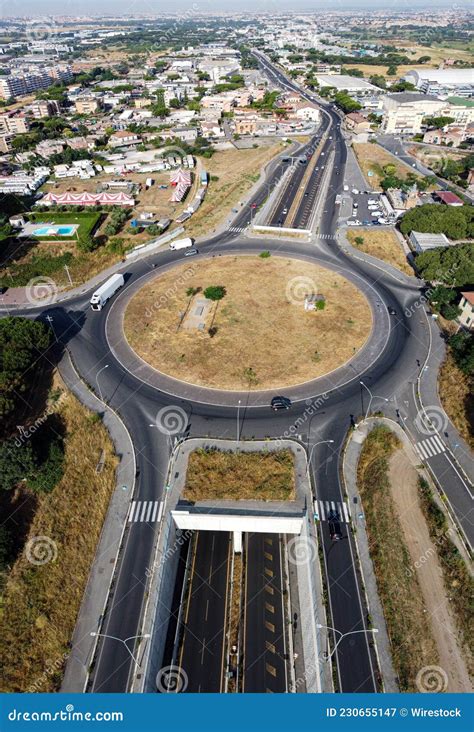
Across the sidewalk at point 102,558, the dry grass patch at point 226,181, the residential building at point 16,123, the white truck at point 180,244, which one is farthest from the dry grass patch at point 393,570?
the residential building at point 16,123

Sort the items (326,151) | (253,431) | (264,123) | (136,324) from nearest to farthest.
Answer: (253,431) < (136,324) < (326,151) < (264,123)

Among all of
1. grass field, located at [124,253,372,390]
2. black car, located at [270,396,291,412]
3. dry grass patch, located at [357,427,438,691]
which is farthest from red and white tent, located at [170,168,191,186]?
dry grass patch, located at [357,427,438,691]

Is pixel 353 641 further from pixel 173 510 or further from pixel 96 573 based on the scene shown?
pixel 96 573

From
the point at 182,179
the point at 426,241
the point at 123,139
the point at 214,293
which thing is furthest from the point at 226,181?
the point at 214,293

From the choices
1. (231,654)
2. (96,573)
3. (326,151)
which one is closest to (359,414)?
(231,654)

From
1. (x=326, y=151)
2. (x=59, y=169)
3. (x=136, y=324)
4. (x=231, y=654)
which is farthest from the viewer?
(x=326, y=151)
